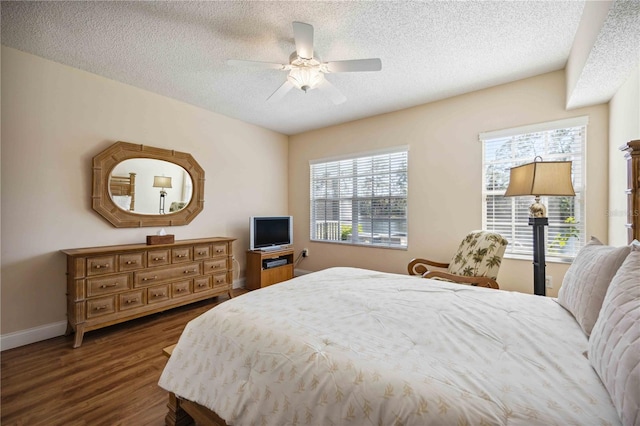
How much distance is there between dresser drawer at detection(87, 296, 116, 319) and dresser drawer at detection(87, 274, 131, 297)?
0.06 m

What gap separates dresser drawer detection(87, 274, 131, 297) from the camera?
256cm

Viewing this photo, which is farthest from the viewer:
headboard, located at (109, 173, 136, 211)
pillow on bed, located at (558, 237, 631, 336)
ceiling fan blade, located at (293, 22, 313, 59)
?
headboard, located at (109, 173, 136, 211)

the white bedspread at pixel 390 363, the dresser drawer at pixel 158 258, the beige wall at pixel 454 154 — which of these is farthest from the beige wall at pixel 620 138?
the dresser drawer at pixel 158 258

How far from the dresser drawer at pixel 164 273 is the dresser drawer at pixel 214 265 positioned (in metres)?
0.11

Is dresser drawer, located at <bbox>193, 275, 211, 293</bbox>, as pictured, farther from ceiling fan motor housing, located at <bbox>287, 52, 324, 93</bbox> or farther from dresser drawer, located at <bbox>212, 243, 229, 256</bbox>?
ceiling fan motor housing, located at <bbox>287, 52, 324, 93</bbox>

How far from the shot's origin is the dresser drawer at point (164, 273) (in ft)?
9.47

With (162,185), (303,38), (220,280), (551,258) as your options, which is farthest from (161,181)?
(551,258)

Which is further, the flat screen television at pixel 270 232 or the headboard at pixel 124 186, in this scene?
the flat screen television at pixel 270 232

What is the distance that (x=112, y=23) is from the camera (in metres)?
2.12

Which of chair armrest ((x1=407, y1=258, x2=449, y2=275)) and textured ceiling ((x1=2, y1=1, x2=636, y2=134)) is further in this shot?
chair armrest ((x1=407, y1=258, x2=449, y2=275))

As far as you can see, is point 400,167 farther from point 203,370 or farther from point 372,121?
point 203,370

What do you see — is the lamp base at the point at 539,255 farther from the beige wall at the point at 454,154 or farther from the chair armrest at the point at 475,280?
the beige wall at the point at 454,154

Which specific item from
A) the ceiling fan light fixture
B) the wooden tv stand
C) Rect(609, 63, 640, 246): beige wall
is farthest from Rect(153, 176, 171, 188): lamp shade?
Rect(609, 63, 640, 246): beige wall

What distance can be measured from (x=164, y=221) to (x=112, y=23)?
2.12 m
